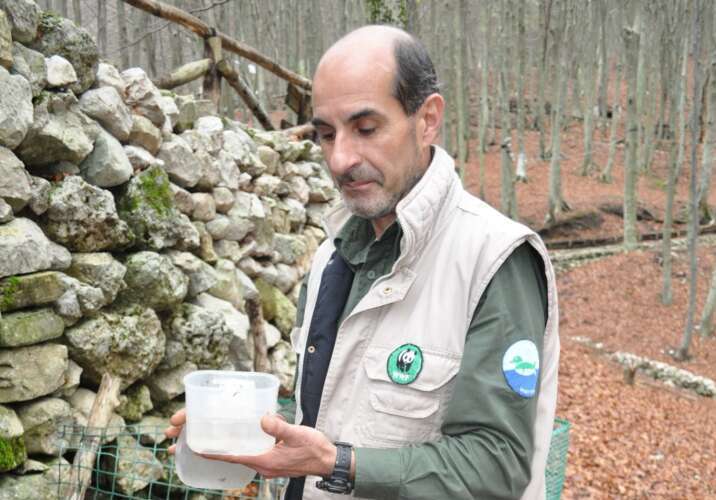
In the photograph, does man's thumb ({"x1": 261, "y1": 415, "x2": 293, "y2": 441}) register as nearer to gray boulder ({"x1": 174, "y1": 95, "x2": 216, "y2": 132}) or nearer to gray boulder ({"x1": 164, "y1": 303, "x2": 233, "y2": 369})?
gray boulder ({"x1": 164, "y1": 303, "x2": 233, "y2": 369})

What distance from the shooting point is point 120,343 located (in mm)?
3977

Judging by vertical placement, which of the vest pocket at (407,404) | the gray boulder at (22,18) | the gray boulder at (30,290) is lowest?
the gray boulder at (30,290)

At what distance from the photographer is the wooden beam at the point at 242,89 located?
777cm

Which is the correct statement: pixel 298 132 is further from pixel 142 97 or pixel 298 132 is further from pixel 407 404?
pixel 407 404

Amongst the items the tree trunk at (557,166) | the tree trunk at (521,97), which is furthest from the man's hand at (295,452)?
the tree trunk at (521,97)

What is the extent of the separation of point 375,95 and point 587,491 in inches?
227

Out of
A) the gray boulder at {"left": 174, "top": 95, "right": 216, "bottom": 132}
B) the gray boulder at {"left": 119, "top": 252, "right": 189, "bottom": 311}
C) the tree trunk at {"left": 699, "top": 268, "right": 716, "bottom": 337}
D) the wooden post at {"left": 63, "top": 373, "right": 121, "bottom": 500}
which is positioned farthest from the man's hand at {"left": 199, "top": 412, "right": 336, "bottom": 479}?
the tree trunk at {"left": 699, "top": 268, "right": 716, "bottom": 337}

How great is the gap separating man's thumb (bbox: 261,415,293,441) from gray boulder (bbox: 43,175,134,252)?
2954 mm

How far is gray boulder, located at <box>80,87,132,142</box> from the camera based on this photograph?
4.43 m

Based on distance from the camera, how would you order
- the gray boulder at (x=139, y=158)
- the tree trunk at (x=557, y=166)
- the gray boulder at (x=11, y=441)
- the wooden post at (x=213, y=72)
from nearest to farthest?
the gray boulder at (x=11, y=441)
the gray boulder at (x=139, y=158)
the wooden post at (x=213, y=72)
the tree trunk at (x=557, y=166)

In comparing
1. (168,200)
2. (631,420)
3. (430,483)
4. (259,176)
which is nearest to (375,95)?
A: (430,483)

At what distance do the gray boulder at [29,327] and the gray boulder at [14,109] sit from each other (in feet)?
3.13

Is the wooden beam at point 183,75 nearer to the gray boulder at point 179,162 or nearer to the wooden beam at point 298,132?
the wooden beam at point 298,132

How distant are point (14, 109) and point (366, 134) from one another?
9.00 ft
